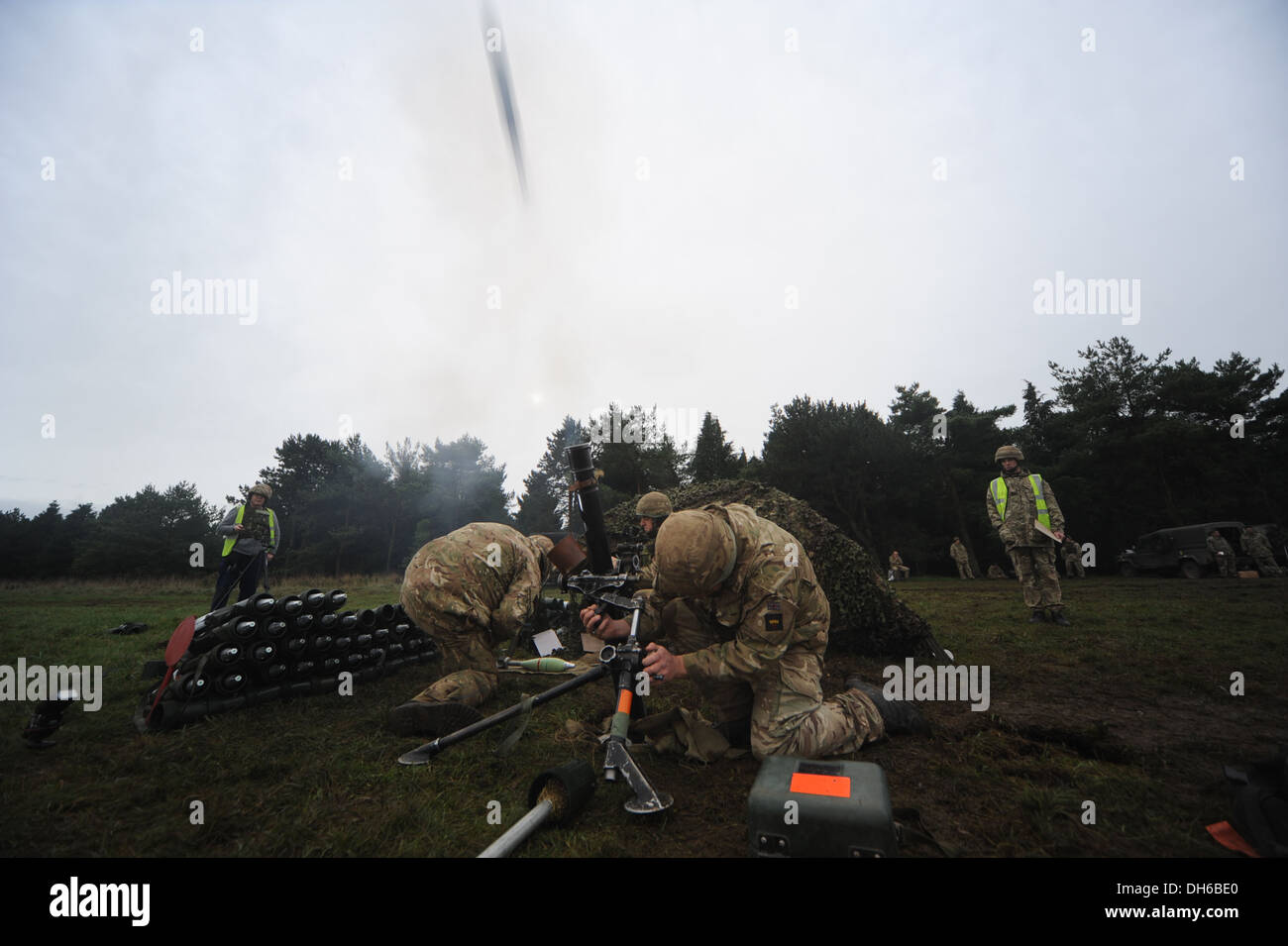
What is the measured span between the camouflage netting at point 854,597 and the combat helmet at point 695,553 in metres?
3.18

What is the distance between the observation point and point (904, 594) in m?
13.4

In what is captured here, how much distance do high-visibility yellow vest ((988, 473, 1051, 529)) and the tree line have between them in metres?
19.2

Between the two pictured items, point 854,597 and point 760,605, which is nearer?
point 760,605

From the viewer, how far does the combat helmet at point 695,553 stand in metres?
3.12

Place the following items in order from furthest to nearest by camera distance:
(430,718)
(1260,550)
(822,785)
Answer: (1260,550) < (430,718) < (822,785)

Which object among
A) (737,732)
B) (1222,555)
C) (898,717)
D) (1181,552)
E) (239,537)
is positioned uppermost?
(239,537)

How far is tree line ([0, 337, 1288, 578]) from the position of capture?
2503 centimetres

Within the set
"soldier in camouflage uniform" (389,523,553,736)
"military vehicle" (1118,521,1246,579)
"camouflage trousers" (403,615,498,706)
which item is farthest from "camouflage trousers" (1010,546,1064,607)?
"military vehicle" (1118,521,1246,579)

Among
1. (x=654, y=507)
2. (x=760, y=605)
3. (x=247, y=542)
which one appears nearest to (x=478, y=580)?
(x=654, y=507)

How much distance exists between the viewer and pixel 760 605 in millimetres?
3285

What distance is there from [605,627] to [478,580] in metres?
1.87

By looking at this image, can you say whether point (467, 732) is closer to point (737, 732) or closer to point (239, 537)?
point (737, 732)

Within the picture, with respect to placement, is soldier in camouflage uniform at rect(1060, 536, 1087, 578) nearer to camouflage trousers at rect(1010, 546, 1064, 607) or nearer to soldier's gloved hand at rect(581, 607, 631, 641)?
camouflage trousers at rect(1010, 546, 1064, 607)
